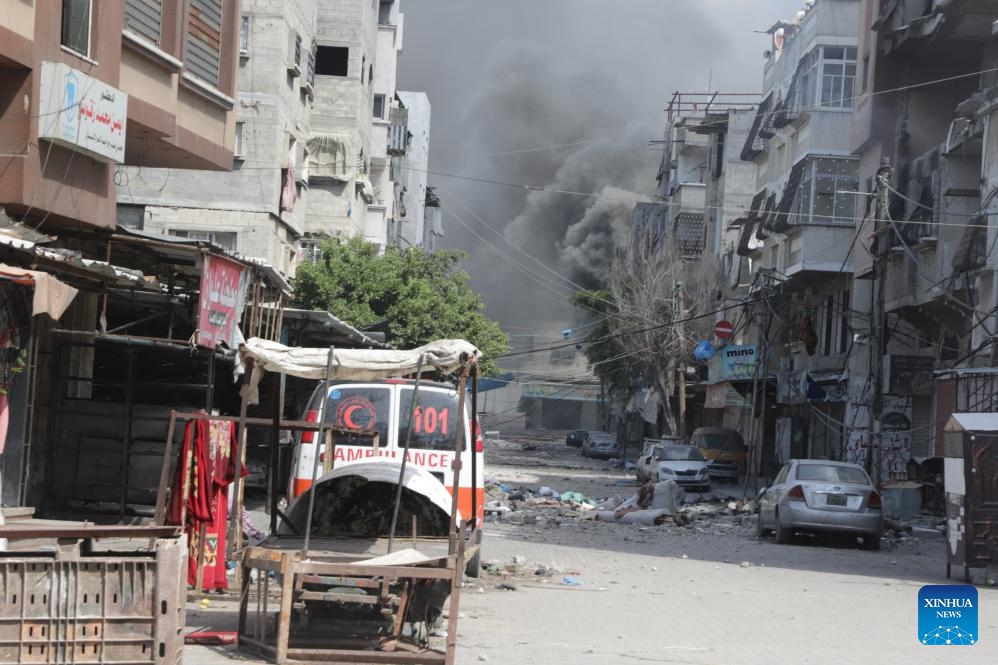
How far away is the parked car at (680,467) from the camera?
37.8 metres

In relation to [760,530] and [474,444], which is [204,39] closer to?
[474,444]

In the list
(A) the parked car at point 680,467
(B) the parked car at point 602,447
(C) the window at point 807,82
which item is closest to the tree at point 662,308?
(B) the parked car at point 602,447

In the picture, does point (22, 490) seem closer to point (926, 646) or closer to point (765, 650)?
point (765, 650)

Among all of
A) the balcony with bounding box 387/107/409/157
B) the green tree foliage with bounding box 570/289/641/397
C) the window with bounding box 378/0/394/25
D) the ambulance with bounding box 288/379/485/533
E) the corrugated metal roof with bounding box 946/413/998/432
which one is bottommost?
the ambulance with bounding box 288/379/485/533

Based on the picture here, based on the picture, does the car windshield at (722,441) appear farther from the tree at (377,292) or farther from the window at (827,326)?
the tree at (377,292)

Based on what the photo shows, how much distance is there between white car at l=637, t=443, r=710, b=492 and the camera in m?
37.8

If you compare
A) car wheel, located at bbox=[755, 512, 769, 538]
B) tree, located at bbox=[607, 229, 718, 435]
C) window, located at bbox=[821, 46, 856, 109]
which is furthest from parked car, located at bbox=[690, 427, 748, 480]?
car wheel, located at bbox=[755, 512, 769, 538]

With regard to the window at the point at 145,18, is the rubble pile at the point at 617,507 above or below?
below

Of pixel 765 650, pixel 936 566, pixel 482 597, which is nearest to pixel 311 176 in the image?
pixel 936 566

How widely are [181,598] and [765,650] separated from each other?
507cm

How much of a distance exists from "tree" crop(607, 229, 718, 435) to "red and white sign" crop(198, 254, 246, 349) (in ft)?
139

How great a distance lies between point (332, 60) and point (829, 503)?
26.7 metres

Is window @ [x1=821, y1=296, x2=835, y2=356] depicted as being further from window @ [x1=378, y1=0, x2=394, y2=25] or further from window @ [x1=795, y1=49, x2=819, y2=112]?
window @ [x1=378, y1=0, x2=394, y2=25]

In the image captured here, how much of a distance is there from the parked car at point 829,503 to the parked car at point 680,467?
13914 millimetres
